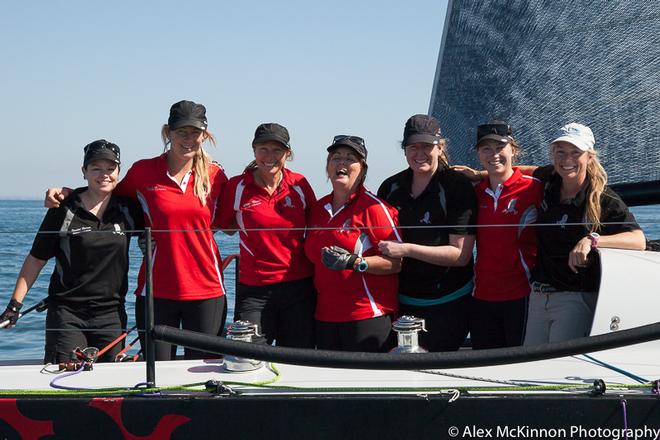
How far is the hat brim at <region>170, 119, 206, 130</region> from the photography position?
12.4 feet

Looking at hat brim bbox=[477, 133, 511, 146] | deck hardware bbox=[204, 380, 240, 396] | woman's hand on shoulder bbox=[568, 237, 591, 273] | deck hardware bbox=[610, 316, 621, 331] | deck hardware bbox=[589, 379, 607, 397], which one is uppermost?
hat brim bbox=[477, 133, 511, 146]

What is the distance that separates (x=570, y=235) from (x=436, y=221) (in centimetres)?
55

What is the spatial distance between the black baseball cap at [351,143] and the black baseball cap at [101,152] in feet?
3.06

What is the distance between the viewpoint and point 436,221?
12.1ft

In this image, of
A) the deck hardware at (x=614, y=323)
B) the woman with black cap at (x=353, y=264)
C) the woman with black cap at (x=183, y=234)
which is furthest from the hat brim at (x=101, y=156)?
the deck hardware at (x=614, y=323)

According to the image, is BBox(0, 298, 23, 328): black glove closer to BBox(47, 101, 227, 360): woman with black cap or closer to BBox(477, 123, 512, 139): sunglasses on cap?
BBox(47, 101, 227, 360): woman with black cap

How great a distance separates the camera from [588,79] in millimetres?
4742

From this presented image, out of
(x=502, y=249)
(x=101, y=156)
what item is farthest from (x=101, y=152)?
(x=502, y=249)

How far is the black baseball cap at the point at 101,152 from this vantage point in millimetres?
3791

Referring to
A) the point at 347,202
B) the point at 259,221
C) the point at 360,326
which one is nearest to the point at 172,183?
the point at 259,221

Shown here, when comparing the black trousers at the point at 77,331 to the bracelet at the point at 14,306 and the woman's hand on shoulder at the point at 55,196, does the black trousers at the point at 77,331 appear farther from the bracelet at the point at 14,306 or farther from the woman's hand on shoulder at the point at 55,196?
the woman's hand on shoulder at the point at 55,196

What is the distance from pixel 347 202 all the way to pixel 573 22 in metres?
1.93

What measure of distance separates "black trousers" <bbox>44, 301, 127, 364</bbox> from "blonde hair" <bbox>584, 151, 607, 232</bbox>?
196cm

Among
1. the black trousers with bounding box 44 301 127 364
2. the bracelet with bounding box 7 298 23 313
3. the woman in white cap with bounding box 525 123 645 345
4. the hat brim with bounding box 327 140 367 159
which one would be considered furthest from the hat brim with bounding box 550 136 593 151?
the bracelet with bounding box 7 298 23 313
